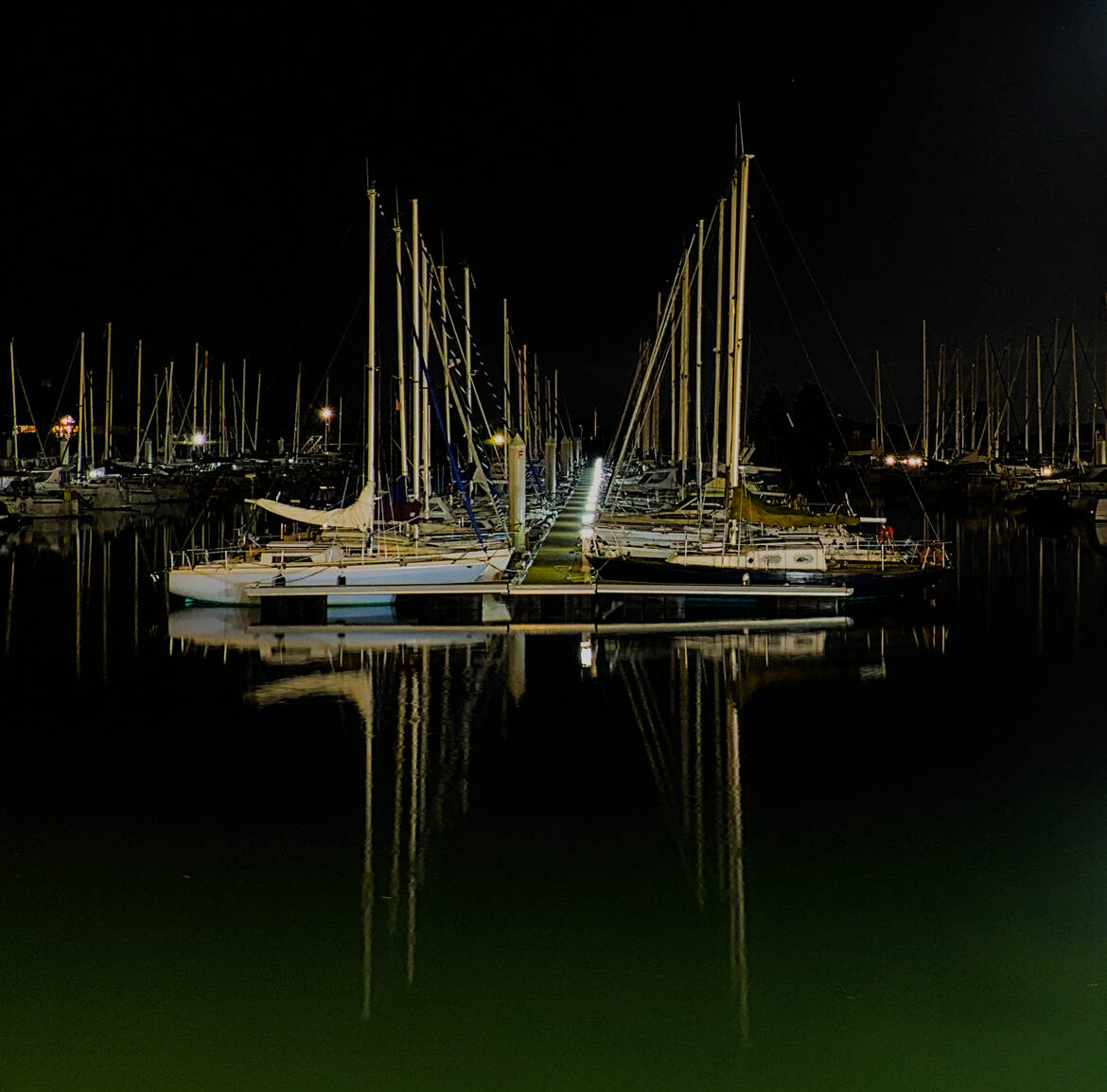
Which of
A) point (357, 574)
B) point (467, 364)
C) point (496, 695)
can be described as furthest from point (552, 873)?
point (467, 364)

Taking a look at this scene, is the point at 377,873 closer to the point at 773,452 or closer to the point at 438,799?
the point at 438,799

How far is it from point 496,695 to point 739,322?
49.9ft

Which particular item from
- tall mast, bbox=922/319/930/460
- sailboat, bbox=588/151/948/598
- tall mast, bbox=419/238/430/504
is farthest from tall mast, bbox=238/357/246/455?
sailboat, bbox=588/151/948/598

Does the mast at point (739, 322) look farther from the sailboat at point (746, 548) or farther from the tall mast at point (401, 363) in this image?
the tall mast at point (401, 363)

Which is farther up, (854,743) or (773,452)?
(773,452)

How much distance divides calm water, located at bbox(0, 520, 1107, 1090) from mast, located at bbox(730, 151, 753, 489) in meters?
8.06

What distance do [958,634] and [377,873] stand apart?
20969mm

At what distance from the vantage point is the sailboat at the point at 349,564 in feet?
108

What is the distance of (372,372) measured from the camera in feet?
119

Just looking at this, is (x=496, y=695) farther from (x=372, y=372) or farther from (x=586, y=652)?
(x=372, y=372)

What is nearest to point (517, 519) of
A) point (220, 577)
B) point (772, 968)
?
point (220, 577)

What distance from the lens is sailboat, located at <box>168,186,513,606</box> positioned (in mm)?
32812

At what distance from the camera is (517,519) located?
1613 inches

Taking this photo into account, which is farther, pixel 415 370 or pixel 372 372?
pixel 415 370
